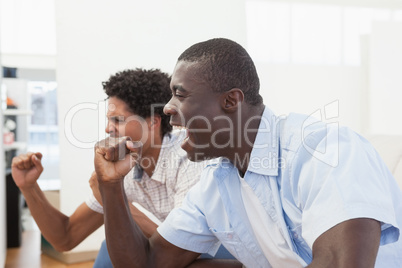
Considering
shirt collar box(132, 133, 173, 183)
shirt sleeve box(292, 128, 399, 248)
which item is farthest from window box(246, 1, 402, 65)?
shirt sleeve box(292, 128, 399, 248)

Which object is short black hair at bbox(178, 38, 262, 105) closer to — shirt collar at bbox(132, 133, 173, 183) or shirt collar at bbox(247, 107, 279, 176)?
shirt collar at bbox(247, 107, 279, 176)

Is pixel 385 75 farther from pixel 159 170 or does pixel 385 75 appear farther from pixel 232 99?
pixel 232 99

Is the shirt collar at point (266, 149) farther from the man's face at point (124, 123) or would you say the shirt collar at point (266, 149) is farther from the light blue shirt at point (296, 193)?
the man's face at point (124, 123)

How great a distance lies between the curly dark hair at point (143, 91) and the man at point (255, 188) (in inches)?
24.6

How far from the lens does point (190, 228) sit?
108cm

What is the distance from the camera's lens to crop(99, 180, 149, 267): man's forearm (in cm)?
102

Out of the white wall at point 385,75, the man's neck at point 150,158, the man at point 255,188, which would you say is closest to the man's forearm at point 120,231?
the man at point 255,188

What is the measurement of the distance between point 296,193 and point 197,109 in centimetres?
28

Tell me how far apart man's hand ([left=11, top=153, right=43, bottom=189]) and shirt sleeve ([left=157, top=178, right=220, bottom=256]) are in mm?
554

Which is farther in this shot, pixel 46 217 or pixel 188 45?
pixel 188 45

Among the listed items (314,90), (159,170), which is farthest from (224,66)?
(314,90)

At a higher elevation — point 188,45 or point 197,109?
point 188,45

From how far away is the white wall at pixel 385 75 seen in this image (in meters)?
3.96

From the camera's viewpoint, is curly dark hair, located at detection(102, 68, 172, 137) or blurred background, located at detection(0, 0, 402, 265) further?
blurred background, located at detection(0, 0, 402, 265)
